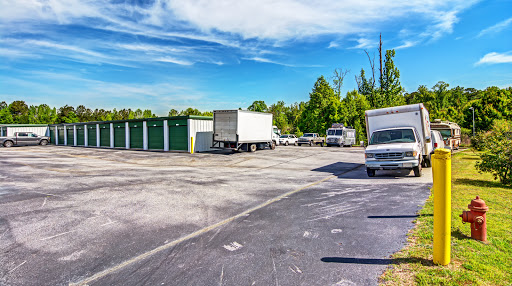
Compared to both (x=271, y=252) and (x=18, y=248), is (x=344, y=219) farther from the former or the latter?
(x=18, y=248)

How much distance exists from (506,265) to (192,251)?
13.9ft

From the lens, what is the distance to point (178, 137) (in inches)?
1066

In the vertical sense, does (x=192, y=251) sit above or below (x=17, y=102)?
below

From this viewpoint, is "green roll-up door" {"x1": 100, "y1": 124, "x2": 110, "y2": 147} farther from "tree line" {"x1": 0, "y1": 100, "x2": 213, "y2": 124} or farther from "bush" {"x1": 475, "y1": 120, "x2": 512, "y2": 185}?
"tree line" {"x1": 0, "y1": 100, "x2": 213, "y2": 124}

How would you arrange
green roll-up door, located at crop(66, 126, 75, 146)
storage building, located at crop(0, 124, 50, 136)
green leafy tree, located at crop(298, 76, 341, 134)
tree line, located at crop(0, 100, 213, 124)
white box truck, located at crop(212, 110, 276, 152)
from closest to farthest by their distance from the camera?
white box truck, located at crop(212, 110, 276, 152) → green roll-up door, located at crop(66, 126, 75, 146) → storage building, located at crop(0, 124, 50, 136) → green leafy tree, located at crop(298, 76, 341, 134) → tree line, located at crop(0, 100, 213, 124)

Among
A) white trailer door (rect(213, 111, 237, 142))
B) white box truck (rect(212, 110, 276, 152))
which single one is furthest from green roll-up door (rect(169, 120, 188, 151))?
white trailer door (rect(213, 111, 237, 142))

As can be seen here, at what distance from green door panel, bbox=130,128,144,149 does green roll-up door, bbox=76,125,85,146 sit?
521 inches

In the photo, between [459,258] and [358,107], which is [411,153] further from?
[358,107]

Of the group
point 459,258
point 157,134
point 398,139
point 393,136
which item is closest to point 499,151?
point 398,139

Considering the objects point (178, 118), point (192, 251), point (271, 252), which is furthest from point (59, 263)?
point (178, 118)

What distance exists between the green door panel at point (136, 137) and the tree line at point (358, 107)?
28.1 meters

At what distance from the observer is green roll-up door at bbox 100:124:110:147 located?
3505cm

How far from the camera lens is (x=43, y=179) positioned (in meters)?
10.7

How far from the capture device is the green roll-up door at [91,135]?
3758 cm
